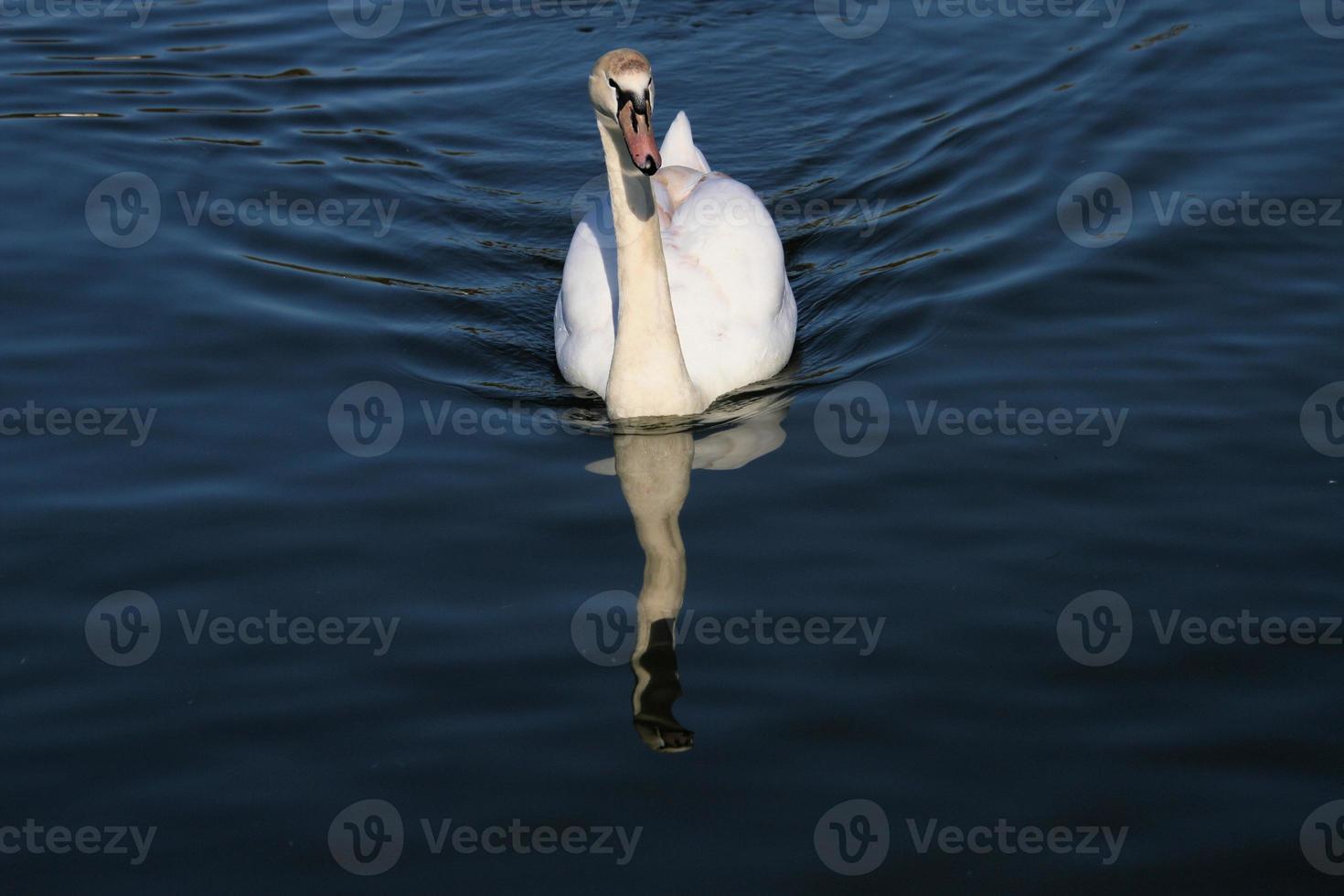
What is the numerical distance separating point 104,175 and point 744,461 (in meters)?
6.60

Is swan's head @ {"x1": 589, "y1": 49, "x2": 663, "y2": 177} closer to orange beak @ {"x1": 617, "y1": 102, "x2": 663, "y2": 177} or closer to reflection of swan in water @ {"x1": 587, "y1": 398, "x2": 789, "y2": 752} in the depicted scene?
orange beak @ {"x1": 617, "y1": 102, "x2": 663, "y2": 177}

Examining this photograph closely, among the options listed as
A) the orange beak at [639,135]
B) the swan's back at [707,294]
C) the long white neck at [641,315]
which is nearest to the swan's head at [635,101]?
the orange beak at [639,135]

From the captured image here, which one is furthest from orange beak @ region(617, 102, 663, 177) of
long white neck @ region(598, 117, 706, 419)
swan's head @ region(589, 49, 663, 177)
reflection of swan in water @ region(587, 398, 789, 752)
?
Answer: reflection of swan in water @ region(587, 398, 789, 752)

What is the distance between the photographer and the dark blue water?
6.33m

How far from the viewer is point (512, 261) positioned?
11609 millimetres

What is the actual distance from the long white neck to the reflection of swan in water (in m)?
0.21

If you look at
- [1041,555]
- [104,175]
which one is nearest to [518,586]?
[1041,555]

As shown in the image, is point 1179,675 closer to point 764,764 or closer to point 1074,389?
point 764,764

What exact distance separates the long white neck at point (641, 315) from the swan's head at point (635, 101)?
603 millimetres

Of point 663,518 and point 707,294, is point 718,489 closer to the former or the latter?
point 663,518

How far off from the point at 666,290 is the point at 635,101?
1333 millimetres

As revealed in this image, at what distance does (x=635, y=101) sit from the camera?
798 cm

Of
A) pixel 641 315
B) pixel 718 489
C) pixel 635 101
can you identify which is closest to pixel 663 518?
pixel 718 489

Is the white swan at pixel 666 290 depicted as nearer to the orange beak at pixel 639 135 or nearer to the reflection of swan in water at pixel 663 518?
the orange beak at pixel 639 135
